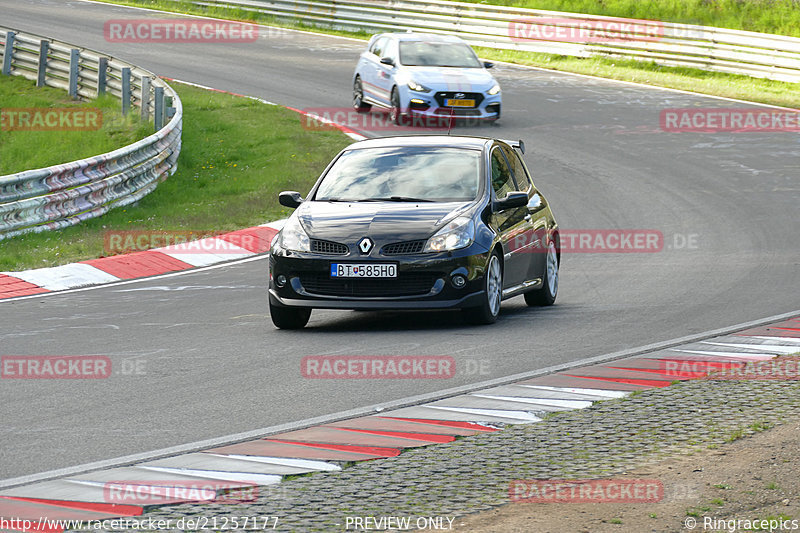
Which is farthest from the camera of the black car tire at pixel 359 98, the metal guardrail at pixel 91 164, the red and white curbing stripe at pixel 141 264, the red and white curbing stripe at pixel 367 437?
the black car tire at pixel 359 98

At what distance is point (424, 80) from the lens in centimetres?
2520

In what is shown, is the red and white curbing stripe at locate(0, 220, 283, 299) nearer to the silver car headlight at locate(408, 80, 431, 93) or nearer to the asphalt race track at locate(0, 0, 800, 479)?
the asphalt race track at locate(0, 0, 800, 479)

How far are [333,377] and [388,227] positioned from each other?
7.07 ft

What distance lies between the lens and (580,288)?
45.6ft

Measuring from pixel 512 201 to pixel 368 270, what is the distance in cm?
167

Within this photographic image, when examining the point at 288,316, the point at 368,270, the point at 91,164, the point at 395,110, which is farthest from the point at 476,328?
the point at 395,110

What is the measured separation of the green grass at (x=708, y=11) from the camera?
3544 cm

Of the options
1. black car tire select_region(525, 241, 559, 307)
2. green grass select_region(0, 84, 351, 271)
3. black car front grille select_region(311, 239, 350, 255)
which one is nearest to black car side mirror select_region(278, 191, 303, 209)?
black car front grille select_region(311, 239, 350, 255)

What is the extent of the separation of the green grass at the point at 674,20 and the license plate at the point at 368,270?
19.5 m

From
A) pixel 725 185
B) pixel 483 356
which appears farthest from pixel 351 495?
pixel 725 185

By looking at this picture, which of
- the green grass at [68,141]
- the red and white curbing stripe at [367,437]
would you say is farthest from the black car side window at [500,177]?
the green grass at [68,141]

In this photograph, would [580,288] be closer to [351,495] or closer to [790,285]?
[790,285]

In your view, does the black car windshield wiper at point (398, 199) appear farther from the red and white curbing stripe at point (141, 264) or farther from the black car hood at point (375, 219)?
the red and white curbing stripe at point (141, 264)

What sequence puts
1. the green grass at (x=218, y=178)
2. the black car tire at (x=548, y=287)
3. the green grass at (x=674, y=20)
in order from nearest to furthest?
1. the black car tire at (x=548, y=287)
2. the green grass at (x=218, y=178)
3. the green grass at (x=674, y=20)
